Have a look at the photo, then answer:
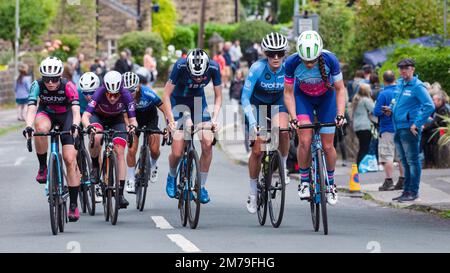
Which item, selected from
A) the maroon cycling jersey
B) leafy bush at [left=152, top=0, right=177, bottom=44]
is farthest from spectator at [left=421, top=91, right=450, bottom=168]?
leafy bush at [left=152, top=0, right=177, bottom=44]

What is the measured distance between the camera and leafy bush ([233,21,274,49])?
232 feet

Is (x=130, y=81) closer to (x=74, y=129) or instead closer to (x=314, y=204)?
(x=74, y=129)

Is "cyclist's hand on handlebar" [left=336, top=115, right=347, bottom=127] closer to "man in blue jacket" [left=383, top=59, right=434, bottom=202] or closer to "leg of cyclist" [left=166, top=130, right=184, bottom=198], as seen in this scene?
"leg of cyclist" [left=166, top=130, right=184, bottom=198]

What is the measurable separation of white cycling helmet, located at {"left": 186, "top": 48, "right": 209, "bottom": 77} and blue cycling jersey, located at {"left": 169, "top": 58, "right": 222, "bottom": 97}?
18cm

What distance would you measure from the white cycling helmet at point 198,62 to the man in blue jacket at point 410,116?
418 centimetres

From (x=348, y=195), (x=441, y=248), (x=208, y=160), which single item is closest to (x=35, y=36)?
(x=348, y=195)

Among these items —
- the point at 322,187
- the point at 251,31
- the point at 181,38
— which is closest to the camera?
the point at 322,187

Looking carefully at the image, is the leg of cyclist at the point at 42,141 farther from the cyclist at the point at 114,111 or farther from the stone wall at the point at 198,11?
the stone wall at the point at 198,11

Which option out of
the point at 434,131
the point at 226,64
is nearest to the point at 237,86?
the point at 434,131

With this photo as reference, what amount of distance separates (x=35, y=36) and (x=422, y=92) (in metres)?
35.9

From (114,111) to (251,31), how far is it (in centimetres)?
5605

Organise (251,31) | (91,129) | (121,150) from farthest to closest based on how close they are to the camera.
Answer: (251,31), (121,150), (91,129)

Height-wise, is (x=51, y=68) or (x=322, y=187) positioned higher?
(x=51, y=68)

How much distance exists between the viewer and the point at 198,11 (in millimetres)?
81812
